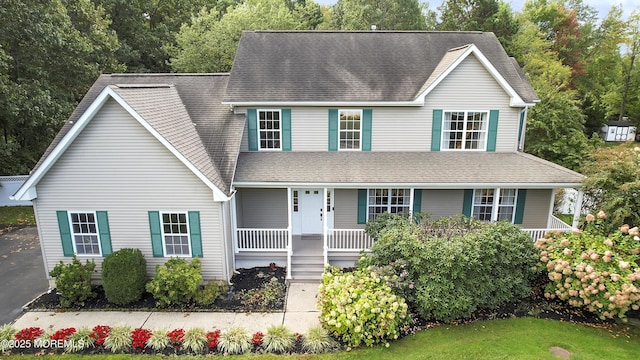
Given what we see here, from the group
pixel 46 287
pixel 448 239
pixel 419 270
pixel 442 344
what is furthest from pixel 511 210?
pixel 46 287

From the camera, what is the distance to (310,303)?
10875 mm

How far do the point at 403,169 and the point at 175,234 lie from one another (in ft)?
26.5

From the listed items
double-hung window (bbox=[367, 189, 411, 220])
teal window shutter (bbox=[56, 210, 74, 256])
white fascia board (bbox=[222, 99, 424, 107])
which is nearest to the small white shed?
white fascia board (bbox=[222, 99, 424, 107])

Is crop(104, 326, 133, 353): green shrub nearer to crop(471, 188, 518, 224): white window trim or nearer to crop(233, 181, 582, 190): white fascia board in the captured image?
crop(233, 181, 582, 190): white fascia board

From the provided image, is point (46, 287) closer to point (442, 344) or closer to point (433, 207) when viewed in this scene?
point (442, 344)

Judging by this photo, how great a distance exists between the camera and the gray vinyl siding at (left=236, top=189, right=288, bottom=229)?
13.9 meters

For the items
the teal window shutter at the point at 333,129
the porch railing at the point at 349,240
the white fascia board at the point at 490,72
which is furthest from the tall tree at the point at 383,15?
the porch railing at the point at 349,240

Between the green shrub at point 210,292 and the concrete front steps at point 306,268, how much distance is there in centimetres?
227

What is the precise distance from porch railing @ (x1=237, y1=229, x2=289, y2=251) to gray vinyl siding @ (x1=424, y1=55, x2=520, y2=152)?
7.10 meters

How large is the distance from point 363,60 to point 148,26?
2592 cm

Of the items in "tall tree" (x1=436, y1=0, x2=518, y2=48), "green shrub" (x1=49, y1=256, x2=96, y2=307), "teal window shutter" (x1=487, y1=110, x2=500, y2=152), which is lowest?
"green shrub" (x1=49, y1=256, x2=96, y2=307)

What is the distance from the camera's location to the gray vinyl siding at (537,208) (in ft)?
45.2

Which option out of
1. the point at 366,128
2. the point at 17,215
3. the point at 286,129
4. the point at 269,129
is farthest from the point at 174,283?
the point at 17,215

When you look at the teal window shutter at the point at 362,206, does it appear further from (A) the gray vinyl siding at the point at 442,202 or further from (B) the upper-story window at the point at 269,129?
(B) the upper-story window at the point at 269,129
